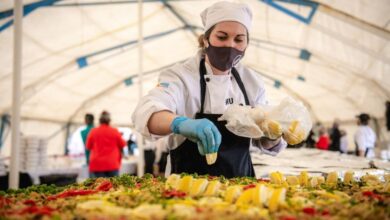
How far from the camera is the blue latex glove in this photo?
5.54 ft

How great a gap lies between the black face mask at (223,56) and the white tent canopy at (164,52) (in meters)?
4.34

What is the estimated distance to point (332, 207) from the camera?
1159 mm

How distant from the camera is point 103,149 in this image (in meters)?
5.09

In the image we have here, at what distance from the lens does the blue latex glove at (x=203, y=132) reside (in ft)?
5.54

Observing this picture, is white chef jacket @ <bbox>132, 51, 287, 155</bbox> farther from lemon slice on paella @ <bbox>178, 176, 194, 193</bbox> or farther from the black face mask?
lemon slice on paella @ <bbox>178, 176, 194, 193</bbox>

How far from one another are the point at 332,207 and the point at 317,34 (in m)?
7.44

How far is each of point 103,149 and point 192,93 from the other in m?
3.22

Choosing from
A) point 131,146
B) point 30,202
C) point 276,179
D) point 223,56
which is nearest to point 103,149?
point 223,56

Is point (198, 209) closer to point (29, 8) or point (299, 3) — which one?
point (299, 3)

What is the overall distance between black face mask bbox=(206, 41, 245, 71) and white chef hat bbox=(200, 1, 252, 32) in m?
0.16

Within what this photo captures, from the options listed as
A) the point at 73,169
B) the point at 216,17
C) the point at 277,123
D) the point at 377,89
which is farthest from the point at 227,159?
the point at 377,89

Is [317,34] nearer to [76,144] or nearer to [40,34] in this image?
[40,34]

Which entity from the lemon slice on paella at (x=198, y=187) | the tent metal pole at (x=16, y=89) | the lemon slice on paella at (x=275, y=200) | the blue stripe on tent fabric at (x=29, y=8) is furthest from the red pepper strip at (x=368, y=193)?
the blue stripe on tent fabric at (x=29, y=8)

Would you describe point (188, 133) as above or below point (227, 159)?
above
